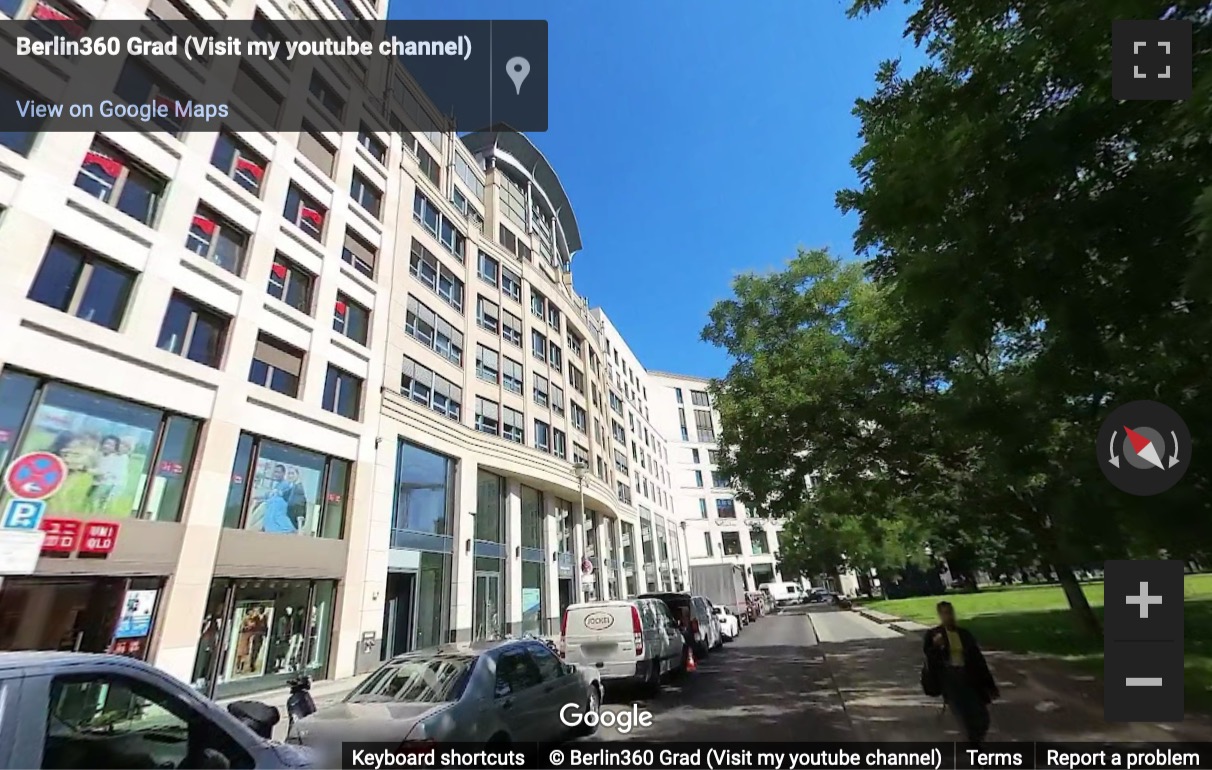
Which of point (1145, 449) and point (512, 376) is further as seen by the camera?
point (512, 376)

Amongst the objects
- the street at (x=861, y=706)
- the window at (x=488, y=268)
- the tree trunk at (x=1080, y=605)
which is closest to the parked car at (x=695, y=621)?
the street at (x=861, y=706)

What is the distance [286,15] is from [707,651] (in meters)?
26.3

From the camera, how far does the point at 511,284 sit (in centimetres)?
3198

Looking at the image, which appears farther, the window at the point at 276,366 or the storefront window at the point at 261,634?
the window at the point at 276,366

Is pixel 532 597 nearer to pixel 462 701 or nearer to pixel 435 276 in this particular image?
pixel 435 276

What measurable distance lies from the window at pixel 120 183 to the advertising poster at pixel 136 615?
8.88 meters

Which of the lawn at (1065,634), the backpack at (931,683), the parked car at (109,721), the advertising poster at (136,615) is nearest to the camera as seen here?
the parked car at (109,721)

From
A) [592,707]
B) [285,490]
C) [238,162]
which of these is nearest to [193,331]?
[285,490]

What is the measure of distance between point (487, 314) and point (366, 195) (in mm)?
8371

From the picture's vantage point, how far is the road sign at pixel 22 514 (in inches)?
410

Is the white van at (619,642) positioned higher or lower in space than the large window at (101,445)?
lower

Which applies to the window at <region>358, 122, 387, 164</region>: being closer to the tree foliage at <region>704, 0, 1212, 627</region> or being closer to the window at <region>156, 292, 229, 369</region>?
the window at <region>156, 292, 229, 369</region>

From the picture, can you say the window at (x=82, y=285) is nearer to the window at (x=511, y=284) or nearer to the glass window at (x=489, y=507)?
the glass window at (x=489, y=507)

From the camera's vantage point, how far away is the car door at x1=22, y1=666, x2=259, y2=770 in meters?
2.40
